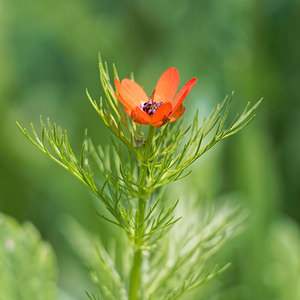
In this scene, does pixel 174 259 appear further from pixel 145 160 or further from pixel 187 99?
pixel 187 99

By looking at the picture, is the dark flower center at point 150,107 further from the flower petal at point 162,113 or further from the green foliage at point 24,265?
the green foliage at point 24,265

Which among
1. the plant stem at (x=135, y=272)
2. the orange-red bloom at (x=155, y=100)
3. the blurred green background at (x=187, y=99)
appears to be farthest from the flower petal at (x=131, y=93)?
the blurred green background at (x=187, y=99)

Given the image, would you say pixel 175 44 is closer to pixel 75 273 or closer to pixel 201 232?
pixel 75 273

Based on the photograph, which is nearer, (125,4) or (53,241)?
(53,241)

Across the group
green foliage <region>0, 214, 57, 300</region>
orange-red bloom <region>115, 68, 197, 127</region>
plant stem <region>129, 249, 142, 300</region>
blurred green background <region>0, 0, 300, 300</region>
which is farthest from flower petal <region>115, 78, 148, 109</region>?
blurred green background <region>0, 0, 300, 300</region>

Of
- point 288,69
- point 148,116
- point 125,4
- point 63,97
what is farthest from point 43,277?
point 125,4

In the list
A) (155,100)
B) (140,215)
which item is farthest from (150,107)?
(140,215)
